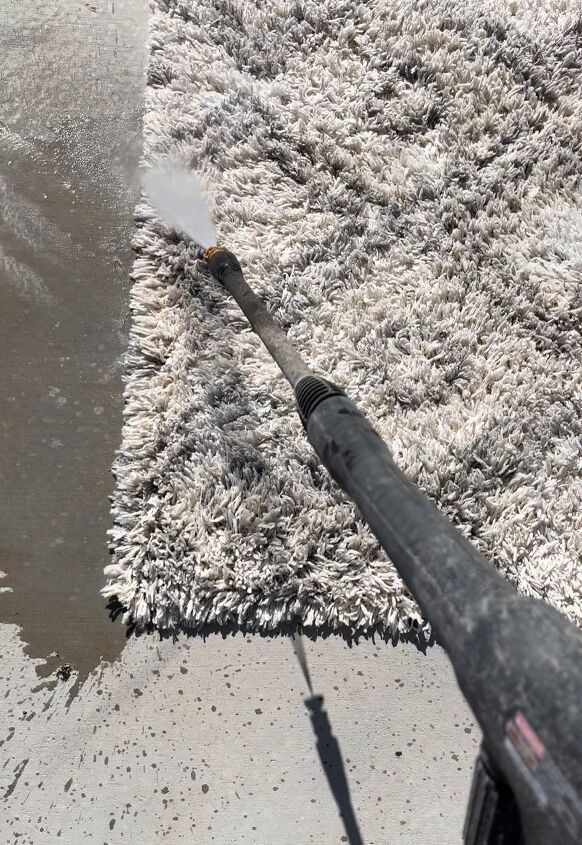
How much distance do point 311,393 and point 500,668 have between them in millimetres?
522

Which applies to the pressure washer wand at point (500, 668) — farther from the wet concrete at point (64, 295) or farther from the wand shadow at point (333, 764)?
the wet concrete at point (64, 295)

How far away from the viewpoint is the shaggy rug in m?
1.39

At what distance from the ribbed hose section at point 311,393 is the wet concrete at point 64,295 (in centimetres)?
66

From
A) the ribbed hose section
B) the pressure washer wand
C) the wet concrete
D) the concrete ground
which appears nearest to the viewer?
the pressure washer wand

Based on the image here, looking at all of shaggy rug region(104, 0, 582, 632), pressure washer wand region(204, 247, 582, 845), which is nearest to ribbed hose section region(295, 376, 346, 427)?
pressure washer wand region(204, 247, 582, 845)

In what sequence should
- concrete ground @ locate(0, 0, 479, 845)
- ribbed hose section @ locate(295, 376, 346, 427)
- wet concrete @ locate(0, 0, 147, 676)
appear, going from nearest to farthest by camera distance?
ribbed hose section @ locate(295, 376, 346, 427)
concrete ground @ locate(0, 0, 479, 845)
wet concrete @ locate(0, 0, 147, 676)

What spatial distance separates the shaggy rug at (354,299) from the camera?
1.39m

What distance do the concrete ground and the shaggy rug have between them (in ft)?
0.25

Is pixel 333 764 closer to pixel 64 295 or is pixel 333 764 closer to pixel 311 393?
pixel 311 393

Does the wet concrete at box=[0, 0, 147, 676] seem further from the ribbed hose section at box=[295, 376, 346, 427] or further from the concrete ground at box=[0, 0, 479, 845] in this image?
the ribbed hose section at box=[295, 376, 346, 427]

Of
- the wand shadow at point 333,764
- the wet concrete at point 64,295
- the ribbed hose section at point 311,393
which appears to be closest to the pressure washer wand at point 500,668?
the ribbed hose section at point 311,393

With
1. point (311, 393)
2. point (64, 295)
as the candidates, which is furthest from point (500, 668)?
point (64, 295)

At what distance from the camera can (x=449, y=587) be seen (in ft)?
1.91

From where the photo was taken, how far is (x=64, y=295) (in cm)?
166
